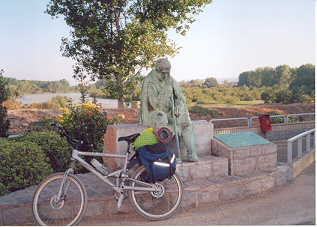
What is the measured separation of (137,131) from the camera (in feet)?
14.7

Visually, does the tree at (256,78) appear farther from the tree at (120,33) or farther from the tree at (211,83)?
the tree at (120,33)

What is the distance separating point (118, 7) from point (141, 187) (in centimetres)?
1208

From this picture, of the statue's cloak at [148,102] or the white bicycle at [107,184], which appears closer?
the white bicycle at [107,184]

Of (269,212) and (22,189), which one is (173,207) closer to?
(269,212)

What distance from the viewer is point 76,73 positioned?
1444 centimetres

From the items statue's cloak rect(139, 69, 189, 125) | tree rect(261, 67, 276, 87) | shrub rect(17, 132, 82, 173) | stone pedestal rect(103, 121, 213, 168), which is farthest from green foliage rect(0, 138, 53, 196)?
tree rect(261, 67, 276, 87)

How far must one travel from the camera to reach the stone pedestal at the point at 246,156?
15.0ft

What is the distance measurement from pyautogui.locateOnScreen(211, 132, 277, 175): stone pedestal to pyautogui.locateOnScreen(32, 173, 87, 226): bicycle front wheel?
2284 millimetres

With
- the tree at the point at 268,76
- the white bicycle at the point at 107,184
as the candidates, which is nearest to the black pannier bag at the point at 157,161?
the white bicycle at the point at 107,184

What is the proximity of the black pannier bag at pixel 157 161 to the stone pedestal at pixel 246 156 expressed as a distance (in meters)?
1.42

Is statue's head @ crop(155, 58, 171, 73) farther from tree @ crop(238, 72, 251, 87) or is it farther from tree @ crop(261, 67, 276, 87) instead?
tree @ crop(238, 72, 251, 87)

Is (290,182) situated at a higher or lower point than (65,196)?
lower

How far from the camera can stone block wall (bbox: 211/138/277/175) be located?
4559mm

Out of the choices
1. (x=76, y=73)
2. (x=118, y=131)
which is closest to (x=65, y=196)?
(x=118, y=131)
